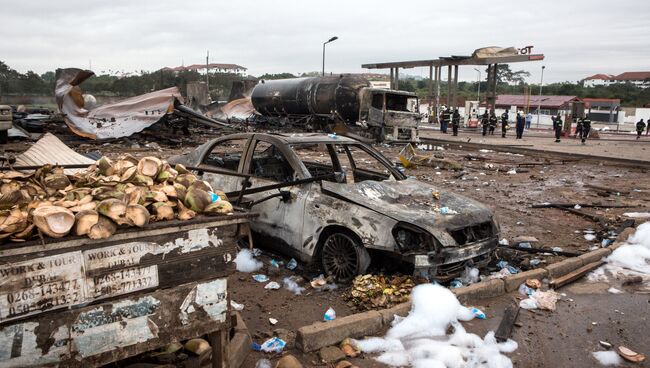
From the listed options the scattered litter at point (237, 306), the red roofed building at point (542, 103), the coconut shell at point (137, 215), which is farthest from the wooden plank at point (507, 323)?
the red roofed building at point (542, 103)

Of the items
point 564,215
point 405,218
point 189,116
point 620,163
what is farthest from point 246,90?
point 405,218

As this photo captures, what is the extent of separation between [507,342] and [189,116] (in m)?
17.8

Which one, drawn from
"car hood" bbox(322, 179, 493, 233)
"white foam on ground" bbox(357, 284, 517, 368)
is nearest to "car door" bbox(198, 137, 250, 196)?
"car hood" bbox(322, 179, 493, 233)

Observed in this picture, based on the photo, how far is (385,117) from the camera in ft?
65.0

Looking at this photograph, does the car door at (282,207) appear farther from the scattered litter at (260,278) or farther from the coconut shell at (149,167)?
the coconut shell at (149,167)

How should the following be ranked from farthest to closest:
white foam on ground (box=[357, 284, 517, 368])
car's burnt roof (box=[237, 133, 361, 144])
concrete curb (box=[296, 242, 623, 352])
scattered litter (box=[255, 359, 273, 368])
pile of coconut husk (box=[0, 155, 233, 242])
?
car's burnt roof (box=[237, 133, 361, 144]) < concrete curb (box=[296, 242, 623, 352]) < white foam on ground (box=[357, 284, 517, 368]) < scattered litter (box=[255, 359, 273, 368]) < pile of coconut husk (box=[0, 155, 233, 242])

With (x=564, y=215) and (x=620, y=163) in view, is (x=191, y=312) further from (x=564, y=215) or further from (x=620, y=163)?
(x=620, y=163)

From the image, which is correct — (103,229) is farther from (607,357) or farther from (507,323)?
(607,357)

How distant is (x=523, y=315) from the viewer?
14.0ft

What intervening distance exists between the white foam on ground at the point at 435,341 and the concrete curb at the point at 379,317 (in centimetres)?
11

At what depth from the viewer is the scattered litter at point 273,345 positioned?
349cm

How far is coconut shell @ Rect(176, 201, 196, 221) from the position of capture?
8.37 feet

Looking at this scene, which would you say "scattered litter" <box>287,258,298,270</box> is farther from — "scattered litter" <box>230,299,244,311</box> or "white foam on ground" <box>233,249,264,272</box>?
"scattered litter" <box>230,299,244,311</box>

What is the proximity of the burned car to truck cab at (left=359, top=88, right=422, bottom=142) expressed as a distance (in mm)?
14371
